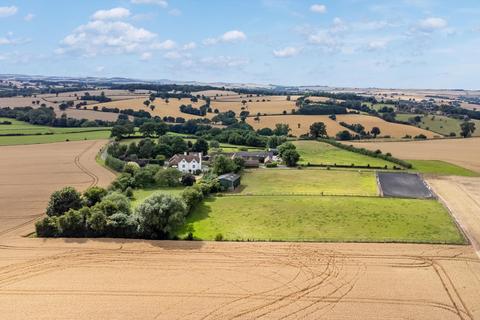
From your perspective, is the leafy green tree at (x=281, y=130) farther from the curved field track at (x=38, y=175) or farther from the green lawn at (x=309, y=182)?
the curved field track at (x=38, y=175)

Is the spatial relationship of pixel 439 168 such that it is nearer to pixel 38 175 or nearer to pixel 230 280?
pixel 230 280

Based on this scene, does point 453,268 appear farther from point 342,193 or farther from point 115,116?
point 115,116

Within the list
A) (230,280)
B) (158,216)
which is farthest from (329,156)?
(230,280)

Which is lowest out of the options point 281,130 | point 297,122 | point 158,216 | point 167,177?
point 167,177

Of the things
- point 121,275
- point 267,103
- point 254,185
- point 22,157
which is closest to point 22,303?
point 121,275

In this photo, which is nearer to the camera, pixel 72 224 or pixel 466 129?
pixel 72 224

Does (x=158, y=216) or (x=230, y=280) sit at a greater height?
(x=158, y=216)

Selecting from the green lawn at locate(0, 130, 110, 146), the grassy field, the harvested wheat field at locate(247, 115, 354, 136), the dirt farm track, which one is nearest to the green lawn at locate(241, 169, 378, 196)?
the grassy field
